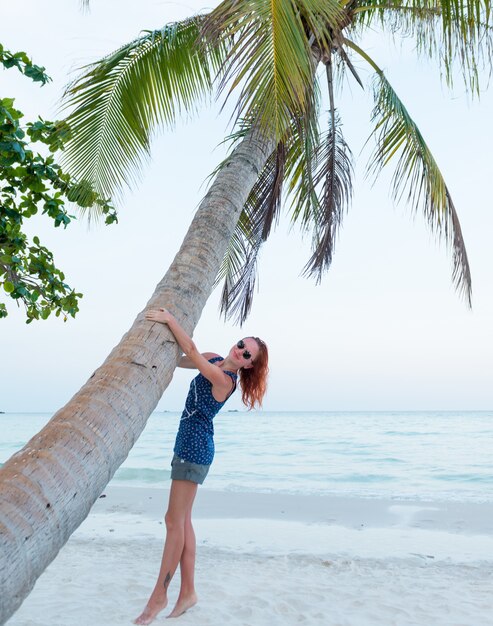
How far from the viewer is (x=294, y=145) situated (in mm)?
6965

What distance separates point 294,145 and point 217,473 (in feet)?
39.6

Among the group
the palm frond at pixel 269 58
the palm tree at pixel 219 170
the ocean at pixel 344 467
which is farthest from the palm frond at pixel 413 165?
the ocean at pixel 344 467

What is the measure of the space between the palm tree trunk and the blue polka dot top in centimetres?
84

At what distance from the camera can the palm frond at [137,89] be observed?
6.30 meters

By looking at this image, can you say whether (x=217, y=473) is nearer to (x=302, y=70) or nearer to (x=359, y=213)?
(x=359, y=213)

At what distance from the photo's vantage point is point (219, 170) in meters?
5.91

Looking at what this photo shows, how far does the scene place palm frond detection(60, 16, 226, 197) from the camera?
6.30 m

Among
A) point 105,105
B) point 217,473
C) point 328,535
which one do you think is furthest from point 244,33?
point 217,473

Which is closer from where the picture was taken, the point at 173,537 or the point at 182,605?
the point at 173,537

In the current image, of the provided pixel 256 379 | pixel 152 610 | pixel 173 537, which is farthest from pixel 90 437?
pixel 152 610

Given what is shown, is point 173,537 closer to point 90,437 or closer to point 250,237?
point 90,437

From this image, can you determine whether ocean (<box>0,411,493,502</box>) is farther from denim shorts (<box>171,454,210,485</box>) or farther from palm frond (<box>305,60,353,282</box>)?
denim shorts (<box>171,454,210,485</box>)

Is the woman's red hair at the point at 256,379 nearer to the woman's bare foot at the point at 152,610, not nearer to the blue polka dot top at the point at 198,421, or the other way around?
the blue polka dot top at the point at 198,421

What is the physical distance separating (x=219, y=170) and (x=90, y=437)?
3.73m
